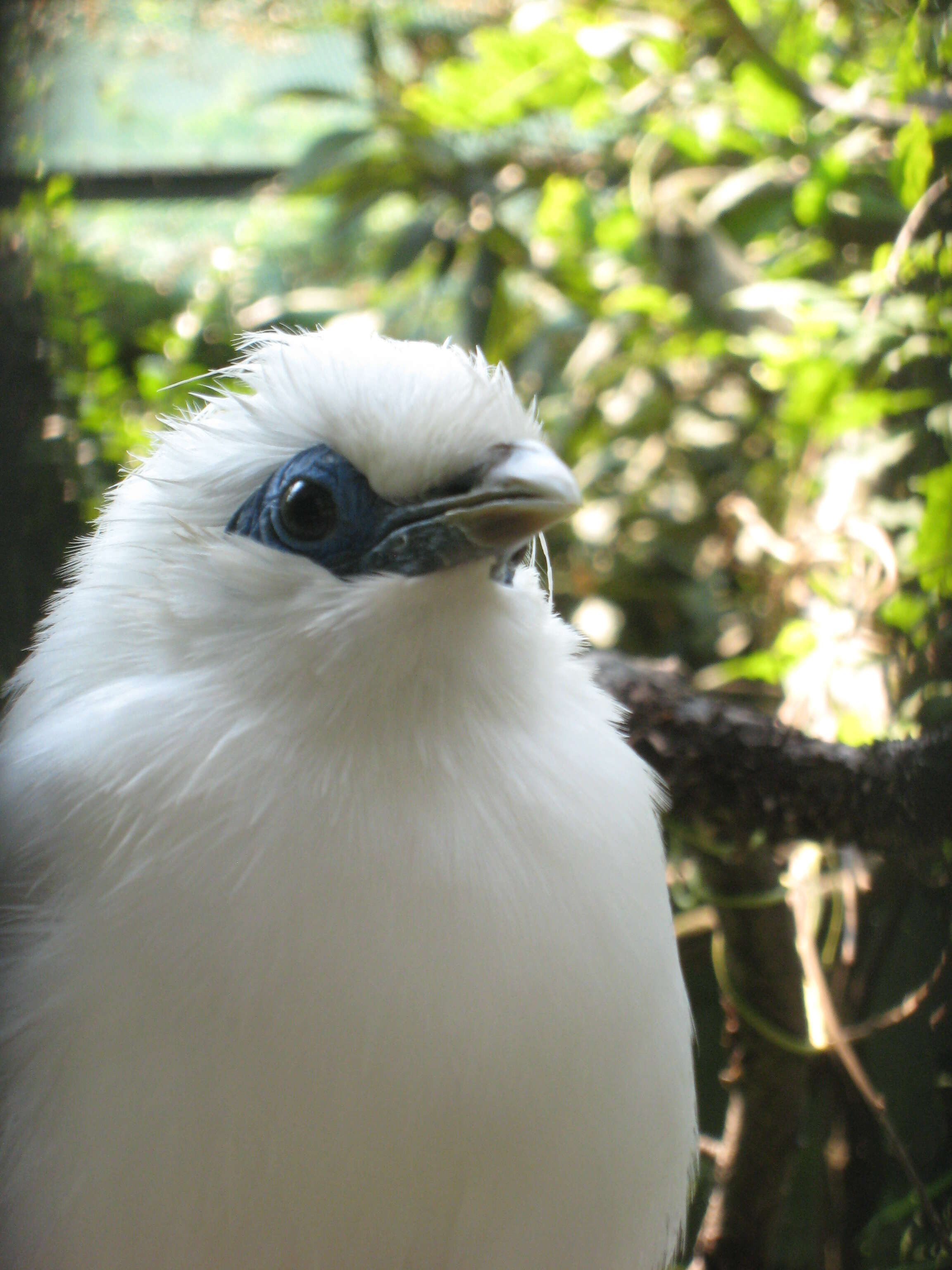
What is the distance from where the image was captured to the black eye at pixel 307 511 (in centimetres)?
87

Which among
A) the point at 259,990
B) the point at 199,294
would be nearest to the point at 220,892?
the point at 259,990

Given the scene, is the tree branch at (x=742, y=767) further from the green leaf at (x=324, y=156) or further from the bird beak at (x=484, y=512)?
the green leaf at (x=324, y=156)

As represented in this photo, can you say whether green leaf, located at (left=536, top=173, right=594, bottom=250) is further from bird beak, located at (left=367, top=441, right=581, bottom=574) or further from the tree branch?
bird beak, located at (left=367, top=441, right=581, bottom=574)

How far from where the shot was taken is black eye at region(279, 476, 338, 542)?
2.87 ft

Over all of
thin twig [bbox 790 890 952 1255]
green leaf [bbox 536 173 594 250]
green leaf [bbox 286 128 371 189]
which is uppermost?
green leaf [bbox 286 128 371 189]

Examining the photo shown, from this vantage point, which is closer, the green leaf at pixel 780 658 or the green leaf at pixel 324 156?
the green leaf at pixel 780 658

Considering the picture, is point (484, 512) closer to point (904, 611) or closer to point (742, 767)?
point (904, 611)

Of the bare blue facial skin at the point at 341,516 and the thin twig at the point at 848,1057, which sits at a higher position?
the bare blue facial skin at the point at 341,516

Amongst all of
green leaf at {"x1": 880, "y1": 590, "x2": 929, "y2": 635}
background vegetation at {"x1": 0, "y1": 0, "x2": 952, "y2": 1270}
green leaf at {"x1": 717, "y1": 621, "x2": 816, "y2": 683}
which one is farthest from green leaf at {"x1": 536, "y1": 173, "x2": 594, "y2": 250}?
green leaf at {"x1": 880, "y1": 590, "x2": 929, "y2": 635}

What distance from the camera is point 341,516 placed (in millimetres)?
886

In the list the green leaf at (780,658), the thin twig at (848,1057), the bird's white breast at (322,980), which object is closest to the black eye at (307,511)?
the bird's white breast at (322,980)

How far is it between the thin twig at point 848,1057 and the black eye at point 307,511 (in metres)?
0.79

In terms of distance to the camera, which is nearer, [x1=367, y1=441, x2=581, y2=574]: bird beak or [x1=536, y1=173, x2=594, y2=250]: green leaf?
[x1=367, y1=441, x2=581, y2=574]: bird beak

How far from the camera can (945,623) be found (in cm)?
85
